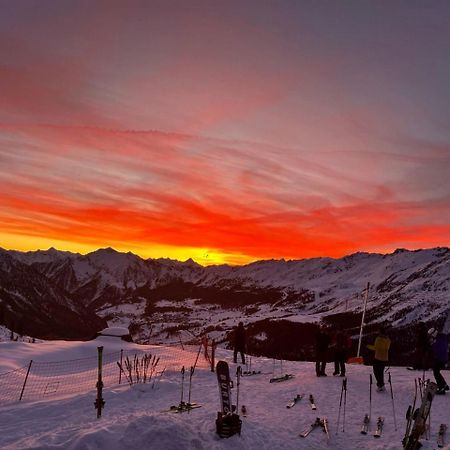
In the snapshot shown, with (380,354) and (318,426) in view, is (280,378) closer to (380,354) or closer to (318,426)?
(380,354)

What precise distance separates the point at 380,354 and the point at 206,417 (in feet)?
23.6

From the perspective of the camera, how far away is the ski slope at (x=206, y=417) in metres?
10.6

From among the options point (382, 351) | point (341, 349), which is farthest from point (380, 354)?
point (341, 349)

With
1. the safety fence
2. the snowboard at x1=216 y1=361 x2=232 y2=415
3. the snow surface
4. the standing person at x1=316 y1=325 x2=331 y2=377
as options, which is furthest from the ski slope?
the snow surface

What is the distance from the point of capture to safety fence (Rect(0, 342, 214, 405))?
19.0 m

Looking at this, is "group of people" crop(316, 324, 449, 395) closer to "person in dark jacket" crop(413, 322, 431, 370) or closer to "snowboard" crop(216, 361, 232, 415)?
"person in dark jacket" crop(413, 322, 431, 370)

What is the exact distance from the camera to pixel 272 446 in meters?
11.4

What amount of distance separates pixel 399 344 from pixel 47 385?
12222 centimetres

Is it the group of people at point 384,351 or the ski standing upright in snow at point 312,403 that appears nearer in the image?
the ski standing upright in snow at point 312,403

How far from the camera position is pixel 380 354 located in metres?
16.8

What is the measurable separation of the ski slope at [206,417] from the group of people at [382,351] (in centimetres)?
56

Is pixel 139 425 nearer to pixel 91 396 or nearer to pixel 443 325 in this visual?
pixel 91 396

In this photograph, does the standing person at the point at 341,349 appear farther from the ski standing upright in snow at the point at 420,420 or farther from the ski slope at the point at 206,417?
the ski standing upright in snow at the point at 420,420

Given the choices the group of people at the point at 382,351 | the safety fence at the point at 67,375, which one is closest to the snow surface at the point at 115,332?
the safety fence at the point at 67,375
